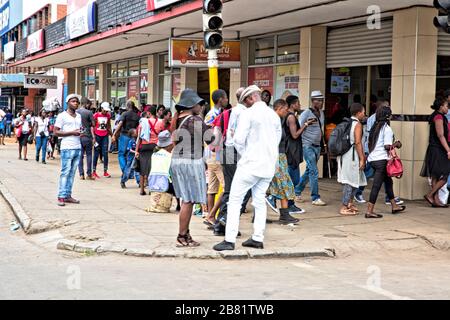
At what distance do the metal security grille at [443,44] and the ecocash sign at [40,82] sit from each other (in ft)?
76.7

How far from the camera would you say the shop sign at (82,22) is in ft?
66.2

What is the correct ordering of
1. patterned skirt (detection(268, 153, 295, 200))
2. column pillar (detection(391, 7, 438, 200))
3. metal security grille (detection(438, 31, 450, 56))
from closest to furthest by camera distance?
patterned skirt (detection(268, 153, 295, 200)) → column pillar (detection(391, 7, 438, 200)) → metal security grille (detection(438, 31, 450, 56))

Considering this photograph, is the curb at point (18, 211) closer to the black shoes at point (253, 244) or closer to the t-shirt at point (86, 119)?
the t-shirt at point (86, 119)

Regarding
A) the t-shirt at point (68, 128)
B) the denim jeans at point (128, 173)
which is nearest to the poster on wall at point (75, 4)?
the denim jeans at point (128, 173)

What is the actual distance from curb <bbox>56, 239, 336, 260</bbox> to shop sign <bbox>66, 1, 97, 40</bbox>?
506 inches

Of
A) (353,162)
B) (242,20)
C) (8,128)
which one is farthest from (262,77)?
(8,128)

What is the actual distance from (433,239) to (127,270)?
13.6 feet

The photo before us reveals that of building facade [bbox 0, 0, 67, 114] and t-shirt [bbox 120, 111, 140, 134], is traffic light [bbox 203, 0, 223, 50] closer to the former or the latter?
t-shirt [bbox 120, 111, 140, 134]

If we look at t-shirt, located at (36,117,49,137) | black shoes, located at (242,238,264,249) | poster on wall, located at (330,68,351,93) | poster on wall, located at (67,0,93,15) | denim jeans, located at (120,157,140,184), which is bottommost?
black shoes, located at (242,238,264,249)

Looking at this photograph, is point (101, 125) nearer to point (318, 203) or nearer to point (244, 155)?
point (318, 203)

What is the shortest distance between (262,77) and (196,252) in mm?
9536

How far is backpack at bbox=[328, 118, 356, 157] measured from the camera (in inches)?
421

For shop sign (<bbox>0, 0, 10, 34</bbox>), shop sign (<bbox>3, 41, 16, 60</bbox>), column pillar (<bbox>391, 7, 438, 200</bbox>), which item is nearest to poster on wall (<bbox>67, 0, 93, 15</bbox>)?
shop sign (<bbox>3, 41, 16, 60</bbox>)

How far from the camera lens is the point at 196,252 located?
26.2ft
